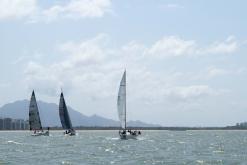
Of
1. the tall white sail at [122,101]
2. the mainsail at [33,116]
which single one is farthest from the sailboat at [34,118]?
the tall white sail at [122,101]

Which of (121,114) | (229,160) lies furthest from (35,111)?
(229,160)

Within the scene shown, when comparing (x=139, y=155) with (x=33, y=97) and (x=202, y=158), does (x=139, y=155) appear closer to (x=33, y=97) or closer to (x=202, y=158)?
(x=202, y=158)

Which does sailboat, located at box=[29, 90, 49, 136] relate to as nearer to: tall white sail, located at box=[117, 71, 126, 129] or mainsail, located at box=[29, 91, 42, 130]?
mainsail, located at box=[29, 91, 42, 130]

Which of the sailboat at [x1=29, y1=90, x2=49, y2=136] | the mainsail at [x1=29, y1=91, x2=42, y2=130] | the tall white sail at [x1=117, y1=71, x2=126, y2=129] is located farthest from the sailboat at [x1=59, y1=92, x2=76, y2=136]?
the tall white sail at [x1=117, y1=71, x2=126, y2=129]

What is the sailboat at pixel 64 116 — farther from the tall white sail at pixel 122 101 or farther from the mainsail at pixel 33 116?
the tall white sail at pixel 122 101

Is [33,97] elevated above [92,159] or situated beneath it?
elevated above

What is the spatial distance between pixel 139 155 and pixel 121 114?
53850 mm

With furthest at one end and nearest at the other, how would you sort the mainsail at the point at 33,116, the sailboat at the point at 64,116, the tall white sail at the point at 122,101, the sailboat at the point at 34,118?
the sailboat at the point at 64,116
the mainsail at the point at 33,116
the sailboat at the point at 34,118
the tall white sail at the point at 122,101

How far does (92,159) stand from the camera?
72000mm

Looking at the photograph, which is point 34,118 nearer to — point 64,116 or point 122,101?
point 64,116

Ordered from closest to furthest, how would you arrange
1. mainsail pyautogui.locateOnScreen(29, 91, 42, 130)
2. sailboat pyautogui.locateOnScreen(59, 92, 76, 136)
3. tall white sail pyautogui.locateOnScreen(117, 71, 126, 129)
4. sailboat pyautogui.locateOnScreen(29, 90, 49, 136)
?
1. tall white sail pyautogui.locateOnScreen(117, 71, 126, 129)
2. sailboat pyautogui.locateOnScreen(29, 90, 49, 136)
3. mainsail pyautogui.locateOnScreen(29, 91, 42, 130)
4. sailboat pyautogui.locateOnScreen(59, 92, 76, 136)

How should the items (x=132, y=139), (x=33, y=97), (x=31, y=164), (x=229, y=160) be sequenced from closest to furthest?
(x=31, y=164) < (x=229, y=160) < (x=132, y=139) < (x=33, y=97)

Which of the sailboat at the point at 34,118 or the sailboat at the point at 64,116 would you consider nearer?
the sailboat at the point at 34,118

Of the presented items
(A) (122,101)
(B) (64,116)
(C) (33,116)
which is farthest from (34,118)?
(A) (122,101)
